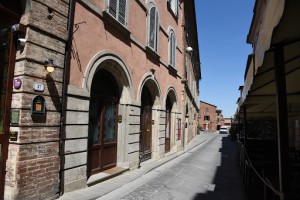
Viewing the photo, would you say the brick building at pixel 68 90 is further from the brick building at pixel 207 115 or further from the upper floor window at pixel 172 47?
the brick building at pixel 207 115

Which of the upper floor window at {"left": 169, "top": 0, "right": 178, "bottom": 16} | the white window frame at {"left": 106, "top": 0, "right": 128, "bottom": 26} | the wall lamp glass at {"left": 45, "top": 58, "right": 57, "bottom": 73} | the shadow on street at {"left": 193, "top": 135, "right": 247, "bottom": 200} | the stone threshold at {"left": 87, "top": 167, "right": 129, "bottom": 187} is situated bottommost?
the shadow on street at {"left": 193, "top": 135, "right": 247, "bottom": 200}

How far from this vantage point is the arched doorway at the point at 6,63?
16.4ft

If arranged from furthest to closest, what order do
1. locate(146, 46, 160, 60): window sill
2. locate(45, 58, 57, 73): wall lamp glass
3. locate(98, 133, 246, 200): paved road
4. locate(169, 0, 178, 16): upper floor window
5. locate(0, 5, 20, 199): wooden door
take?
locate(169, 0, 178, 16): upper floor window
locate(146, 46, 160, 60): window sill
locate(98, 133, 246, 200): paved road
locate(45, 58, 57, 73): wall lamp glass
locate(0, 5, 20, 199): wooden door

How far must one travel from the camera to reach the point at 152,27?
39.4ft

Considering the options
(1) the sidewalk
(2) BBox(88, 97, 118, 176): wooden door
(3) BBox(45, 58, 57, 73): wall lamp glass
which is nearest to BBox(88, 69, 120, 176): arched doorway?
(2) BBox(88, 97, 118, 176): wooden door

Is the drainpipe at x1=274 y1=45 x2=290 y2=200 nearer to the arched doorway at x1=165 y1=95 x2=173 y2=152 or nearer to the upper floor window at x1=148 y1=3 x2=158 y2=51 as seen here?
the upper floor window at x1=148 y1=3 x2=158 y2=51

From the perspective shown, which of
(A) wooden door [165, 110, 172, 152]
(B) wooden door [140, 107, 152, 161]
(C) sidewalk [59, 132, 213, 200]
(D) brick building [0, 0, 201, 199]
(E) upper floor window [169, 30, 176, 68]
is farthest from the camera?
(A) wooden door [165, 110, 172, 152]

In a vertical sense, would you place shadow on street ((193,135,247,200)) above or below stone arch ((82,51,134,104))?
below

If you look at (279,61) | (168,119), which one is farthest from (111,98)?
(168,119)

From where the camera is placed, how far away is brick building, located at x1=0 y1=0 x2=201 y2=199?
16.8ft

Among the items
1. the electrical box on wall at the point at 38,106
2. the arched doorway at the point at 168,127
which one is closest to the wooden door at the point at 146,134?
the arched doorway at the point at 168,127

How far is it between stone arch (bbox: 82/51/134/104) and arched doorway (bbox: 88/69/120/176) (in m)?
0.21

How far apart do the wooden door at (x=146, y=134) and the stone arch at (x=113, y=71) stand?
98.5 inches

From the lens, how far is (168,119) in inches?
624
